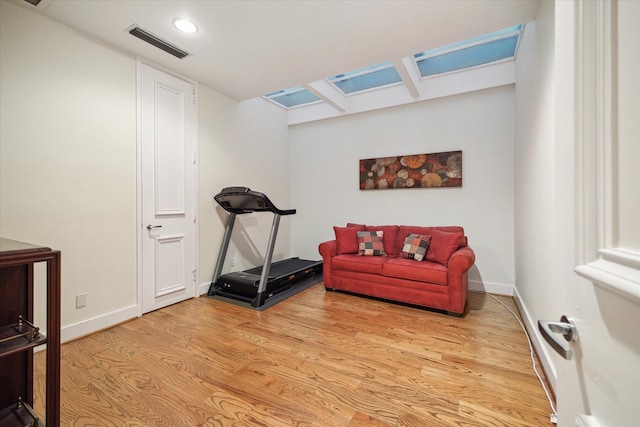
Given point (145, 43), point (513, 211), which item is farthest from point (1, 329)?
point (513, 211)

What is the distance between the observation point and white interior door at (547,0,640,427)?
0.38 m

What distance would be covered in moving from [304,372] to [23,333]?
146 cm

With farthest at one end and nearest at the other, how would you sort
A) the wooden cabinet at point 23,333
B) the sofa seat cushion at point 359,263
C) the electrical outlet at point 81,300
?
the sofa seat cushion at point 359,263, the electrical outlet at point 81,300, the wooden cabinet at point 23,333

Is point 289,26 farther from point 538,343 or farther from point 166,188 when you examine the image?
point 538,343

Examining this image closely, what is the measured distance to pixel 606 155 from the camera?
1.40 feet

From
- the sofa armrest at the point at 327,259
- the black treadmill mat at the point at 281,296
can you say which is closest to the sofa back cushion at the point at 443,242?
the sofa armrest at the point at 327,259

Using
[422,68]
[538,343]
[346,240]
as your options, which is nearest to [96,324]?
[346,240]

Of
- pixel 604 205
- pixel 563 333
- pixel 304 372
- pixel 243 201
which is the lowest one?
pixel 304 372

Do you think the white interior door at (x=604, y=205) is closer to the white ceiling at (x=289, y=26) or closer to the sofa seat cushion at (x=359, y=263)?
the white ceiling at (x=289, y=26)

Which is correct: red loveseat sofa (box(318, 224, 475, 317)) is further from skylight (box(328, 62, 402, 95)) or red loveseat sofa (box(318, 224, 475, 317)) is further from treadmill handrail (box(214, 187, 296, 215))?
skylight (box(328, 62, 402, 95))

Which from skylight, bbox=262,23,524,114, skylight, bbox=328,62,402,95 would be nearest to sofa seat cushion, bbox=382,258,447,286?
skylight, bbox=262,23,524,114

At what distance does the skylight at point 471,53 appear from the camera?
292 cm

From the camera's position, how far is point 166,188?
304 cm

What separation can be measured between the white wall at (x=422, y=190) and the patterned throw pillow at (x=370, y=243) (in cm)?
58
